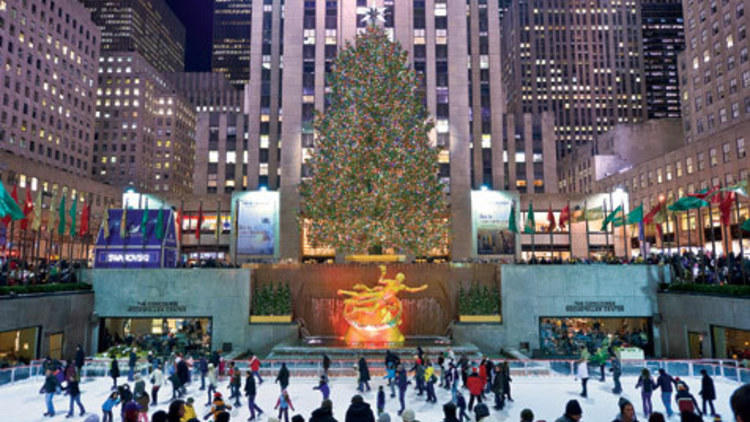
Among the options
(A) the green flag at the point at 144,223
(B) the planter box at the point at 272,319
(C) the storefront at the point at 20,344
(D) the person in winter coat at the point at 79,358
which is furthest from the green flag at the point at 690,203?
(C) the storefront at the point at 20,344

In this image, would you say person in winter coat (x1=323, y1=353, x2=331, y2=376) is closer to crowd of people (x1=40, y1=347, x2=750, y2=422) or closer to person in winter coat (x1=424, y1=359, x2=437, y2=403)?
crowd of people (x1=40, y1=347, x2=750, y2=422)

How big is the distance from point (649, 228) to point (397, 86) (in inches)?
2066

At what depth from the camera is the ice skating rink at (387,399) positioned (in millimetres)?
16031

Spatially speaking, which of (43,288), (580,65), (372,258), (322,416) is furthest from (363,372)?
(580,65)

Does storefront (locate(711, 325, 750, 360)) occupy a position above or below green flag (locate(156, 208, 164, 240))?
below

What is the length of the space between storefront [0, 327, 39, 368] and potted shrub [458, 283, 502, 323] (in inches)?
915

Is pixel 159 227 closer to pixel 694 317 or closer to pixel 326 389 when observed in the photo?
pixel 326 389

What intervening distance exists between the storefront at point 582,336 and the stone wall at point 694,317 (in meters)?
1.43

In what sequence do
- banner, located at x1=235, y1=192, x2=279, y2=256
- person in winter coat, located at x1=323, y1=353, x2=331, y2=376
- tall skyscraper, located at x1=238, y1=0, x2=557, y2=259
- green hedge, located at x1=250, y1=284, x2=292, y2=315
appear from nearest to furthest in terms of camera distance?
1. person in winter coat, located at x1=323, y1=353, x2=331, y2=376
2. green hedge, located at x1=250, y1=284, x2=292, y2=315
3. banner, located at x1=235, y1=192, x2=279, y2=256
4. tall skyscraper, located at x1=238, y1=0, x2=557, y2=259

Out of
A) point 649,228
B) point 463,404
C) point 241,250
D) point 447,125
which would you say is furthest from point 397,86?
point 649,228

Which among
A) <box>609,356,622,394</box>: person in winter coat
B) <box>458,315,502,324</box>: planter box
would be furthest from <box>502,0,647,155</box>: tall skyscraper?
<box>609,356,622,394</box>: person in winter coat

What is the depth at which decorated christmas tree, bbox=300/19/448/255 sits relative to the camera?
116ft

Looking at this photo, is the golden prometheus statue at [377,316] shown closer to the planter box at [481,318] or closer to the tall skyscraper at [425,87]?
the planter box at [481,318]

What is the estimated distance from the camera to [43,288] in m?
27.5
